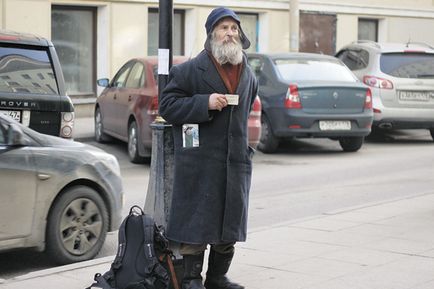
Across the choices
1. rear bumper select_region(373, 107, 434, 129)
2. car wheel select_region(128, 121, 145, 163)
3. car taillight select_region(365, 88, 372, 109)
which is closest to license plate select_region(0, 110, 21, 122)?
car wheel select_region(128, 121, 145, 163)

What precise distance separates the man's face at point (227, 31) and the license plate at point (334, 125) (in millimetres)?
8739

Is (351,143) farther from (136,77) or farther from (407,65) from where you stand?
(136,77)

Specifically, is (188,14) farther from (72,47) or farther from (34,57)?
(34,57)

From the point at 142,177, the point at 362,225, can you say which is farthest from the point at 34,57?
the point at 362,225

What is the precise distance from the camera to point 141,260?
17.4 ft

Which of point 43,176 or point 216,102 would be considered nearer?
point 216,102

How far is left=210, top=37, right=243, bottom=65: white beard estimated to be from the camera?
5219mm

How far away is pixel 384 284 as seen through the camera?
233 inches

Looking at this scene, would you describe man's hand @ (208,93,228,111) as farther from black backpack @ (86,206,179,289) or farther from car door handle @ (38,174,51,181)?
car door handle @ (38,174,51,181)

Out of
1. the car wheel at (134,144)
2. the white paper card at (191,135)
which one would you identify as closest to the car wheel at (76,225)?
the white paper card at (191,135)

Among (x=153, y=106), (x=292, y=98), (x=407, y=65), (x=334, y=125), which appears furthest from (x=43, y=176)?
(x=407, y=65)

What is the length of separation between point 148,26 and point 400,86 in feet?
22.4

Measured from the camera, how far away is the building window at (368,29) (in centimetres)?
2503

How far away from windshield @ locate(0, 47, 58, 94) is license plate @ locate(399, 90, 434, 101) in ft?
25.8
